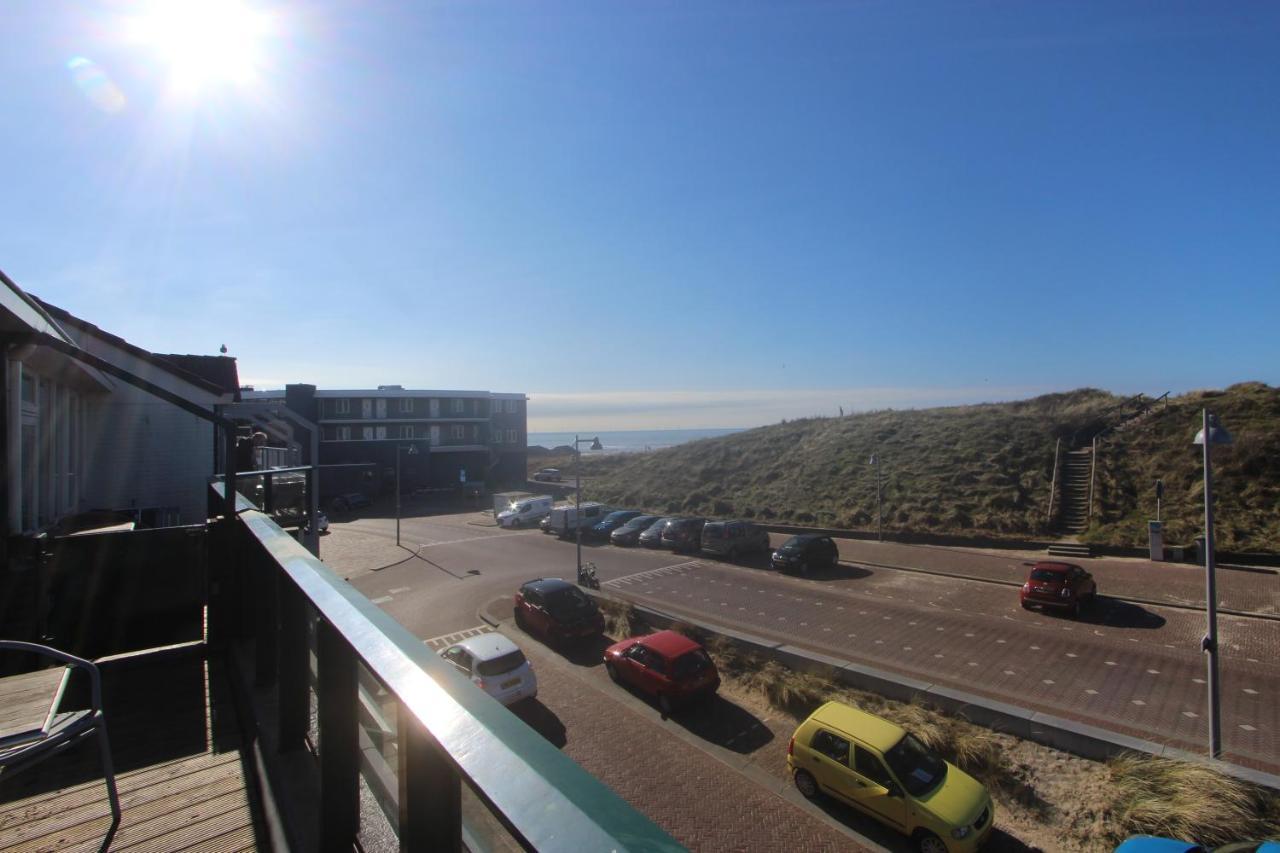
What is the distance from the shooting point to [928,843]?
8.38 m

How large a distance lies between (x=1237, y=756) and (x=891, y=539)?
17786 millimetres

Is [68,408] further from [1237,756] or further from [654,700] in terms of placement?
[1237,756]

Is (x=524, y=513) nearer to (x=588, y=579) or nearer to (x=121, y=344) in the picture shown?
(x=588, y=579)

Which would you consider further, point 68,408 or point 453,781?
point 68,408

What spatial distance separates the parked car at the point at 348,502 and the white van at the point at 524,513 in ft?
52.7

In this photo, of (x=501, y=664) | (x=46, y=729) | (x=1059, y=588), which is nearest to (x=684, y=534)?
(x=1059, y=588)

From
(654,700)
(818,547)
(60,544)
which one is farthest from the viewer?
(818,547)

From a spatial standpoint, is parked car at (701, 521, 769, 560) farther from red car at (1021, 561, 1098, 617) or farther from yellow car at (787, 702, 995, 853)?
yellow car at (787, 702, 995, 853)

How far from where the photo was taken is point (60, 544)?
476 cm

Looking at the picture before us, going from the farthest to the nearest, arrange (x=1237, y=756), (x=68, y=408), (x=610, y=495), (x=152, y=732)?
(x=610, y=495) < (x=68, y=408) < (x=1237, y=756) < (x=152, y=732)

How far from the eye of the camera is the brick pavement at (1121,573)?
677 inches

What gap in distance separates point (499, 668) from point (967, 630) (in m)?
10.9

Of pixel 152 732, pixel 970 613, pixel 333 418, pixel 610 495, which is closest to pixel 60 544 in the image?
pixel 152 732

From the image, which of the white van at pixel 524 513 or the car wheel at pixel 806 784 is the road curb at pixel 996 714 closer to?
the car wheel at pixel 806 784
